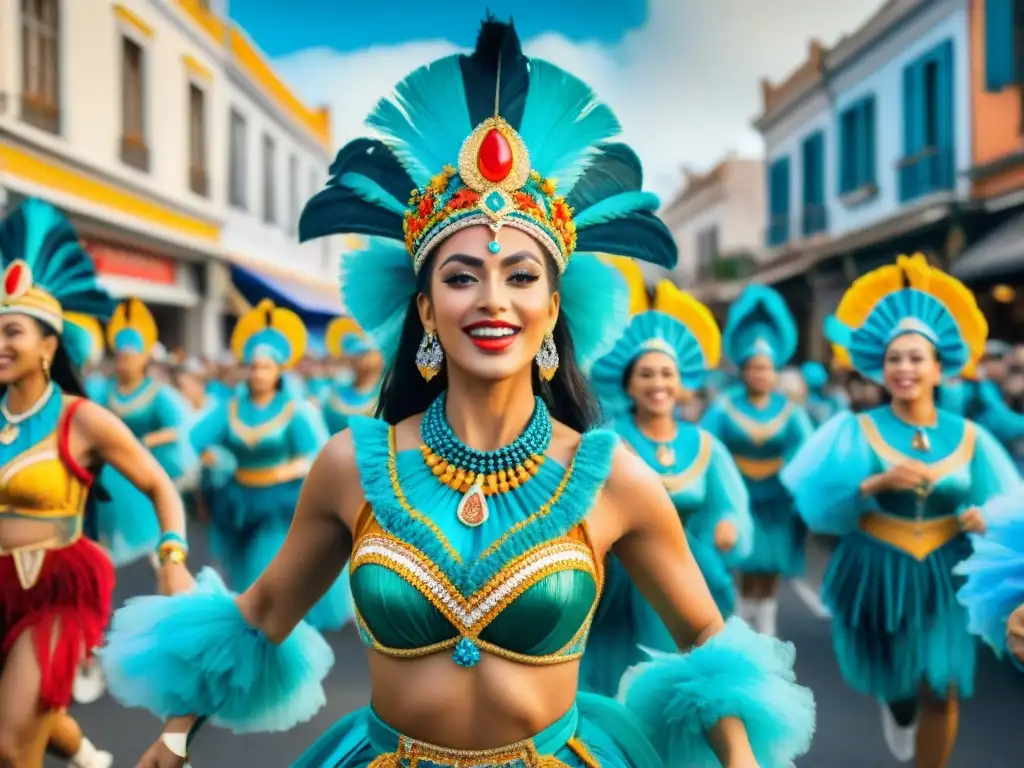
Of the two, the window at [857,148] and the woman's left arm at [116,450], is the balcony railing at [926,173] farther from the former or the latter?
the woman's left arm at [116,450]

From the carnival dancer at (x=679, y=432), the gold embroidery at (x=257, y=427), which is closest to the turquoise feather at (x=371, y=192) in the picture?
the carnival dancer at (x=679, y=432)

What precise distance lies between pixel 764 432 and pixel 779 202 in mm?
19281

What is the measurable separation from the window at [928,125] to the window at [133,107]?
12414mm

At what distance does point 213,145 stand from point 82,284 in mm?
17002

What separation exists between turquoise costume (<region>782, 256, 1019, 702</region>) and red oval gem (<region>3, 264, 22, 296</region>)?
137 inches

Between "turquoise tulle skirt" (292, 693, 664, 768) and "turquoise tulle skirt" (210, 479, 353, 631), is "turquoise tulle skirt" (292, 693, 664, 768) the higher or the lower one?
the higher one

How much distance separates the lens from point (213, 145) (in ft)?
66.5

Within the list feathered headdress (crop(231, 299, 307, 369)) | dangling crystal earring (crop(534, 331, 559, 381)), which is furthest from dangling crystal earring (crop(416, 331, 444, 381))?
feathered headdress (crop(231, 299, 307, 369))

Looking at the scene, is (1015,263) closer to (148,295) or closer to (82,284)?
(82,284)

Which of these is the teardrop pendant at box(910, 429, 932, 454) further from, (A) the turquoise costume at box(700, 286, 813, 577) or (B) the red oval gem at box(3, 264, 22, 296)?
(B) the red oval gem at box(3, 264, 22, 296)

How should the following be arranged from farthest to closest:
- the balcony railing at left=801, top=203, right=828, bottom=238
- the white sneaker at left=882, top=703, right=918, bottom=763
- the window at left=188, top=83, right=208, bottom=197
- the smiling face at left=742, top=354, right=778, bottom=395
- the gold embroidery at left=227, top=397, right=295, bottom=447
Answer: the balcony railing at left=801, top=203, right=828, bottom=238 → the window at left=188, top=83, right=208, bottom=197 → the smiling face at left=742, top=354, right=778, bottom=395 → the gold embroidery at left=227, top=397, right=295, bottom=447 → the white sneaker at left=882, top=703, right=918, bottom=763

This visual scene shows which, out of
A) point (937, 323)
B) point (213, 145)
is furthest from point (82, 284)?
point (213, 145)

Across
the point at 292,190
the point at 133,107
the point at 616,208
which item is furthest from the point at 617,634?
the point at 292,190

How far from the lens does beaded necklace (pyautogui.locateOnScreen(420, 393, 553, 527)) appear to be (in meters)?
2.32
